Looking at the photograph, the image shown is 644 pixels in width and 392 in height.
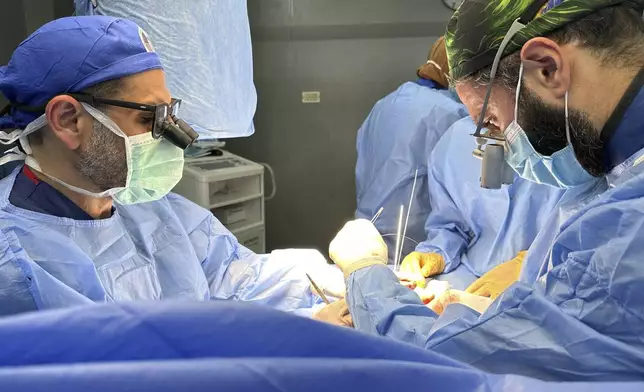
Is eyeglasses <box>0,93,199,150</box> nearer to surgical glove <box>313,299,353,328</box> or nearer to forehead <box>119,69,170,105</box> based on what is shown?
forehead <box>119,69,170,105</box>

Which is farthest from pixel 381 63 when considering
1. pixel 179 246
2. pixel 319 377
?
pixel 319 377

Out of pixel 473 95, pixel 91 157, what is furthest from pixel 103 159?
pixel 473 95

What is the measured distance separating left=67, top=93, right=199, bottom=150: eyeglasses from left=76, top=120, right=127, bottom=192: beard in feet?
0.22

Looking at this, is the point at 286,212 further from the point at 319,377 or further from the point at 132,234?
the point at 319,377

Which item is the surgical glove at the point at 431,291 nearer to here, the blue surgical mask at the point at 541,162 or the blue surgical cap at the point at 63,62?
the blue surgical mask at the point at 541,162

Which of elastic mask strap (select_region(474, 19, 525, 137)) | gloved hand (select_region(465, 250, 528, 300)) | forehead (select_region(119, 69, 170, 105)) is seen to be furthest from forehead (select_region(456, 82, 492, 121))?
forehead (select_region(119, 69, 170, 105))

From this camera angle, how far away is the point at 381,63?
10.8 ft

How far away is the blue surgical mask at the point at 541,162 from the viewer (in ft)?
3.40

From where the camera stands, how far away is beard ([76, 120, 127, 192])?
1.36 m

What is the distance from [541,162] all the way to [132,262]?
1.08 m

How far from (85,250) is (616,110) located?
4.02ft

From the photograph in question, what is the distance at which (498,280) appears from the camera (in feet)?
5.36

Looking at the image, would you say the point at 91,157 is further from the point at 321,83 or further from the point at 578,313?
the point at 321,83

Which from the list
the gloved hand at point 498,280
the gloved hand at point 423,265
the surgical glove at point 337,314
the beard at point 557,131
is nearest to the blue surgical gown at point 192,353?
the beard at point 557,131
